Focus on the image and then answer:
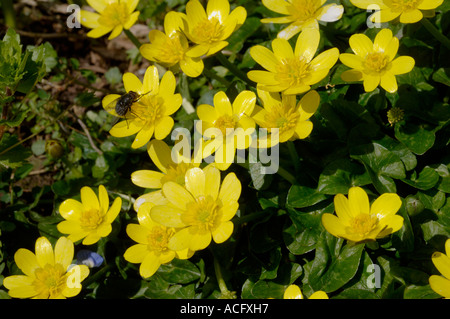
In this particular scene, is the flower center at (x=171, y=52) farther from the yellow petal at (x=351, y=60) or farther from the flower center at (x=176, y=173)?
the yellow petal at (x=351, y=60)

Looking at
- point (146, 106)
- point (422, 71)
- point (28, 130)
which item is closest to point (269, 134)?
point (146, 106)

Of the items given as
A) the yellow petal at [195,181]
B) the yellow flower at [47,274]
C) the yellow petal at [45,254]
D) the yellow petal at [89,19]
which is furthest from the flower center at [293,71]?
the yellow petal at [45,254]

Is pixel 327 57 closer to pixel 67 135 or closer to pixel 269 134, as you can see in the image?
pixel 269 134

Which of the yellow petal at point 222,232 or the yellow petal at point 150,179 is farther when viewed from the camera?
the yellow petal at point 150,179

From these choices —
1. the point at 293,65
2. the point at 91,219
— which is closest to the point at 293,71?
the point at 293,65

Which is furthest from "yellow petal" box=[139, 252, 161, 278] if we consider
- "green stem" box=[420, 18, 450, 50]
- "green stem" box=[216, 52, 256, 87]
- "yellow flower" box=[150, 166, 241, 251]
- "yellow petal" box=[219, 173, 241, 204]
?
"green stem" box=[420, 18, 450, 50]

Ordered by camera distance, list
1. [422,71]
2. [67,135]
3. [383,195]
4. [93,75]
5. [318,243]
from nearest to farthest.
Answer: [383,195]
[318,243]
[422,71]
[67,135]
[93,75]

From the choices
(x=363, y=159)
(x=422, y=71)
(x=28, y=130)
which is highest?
(x=422, y=71)
